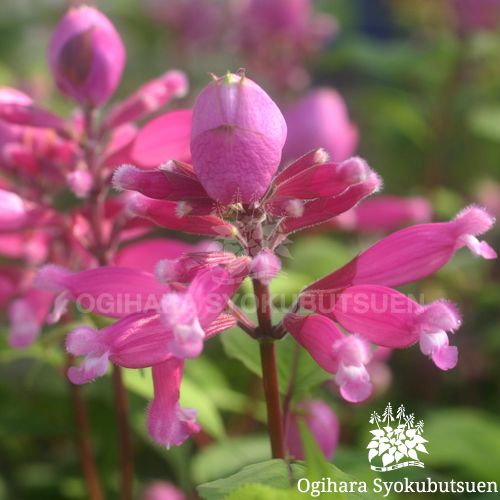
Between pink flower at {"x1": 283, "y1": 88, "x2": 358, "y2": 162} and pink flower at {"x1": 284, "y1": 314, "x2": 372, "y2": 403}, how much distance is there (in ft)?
2.77

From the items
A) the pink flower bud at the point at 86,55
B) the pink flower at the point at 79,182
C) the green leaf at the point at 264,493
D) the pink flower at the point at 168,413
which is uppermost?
the pink flower bud at the point at 86,55

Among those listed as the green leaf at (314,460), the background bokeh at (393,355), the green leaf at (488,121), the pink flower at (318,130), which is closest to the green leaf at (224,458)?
the background bokeh at (393,355)

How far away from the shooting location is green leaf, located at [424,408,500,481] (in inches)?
56.8

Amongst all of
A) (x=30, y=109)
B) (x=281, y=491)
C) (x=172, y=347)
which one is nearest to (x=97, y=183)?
(x=30, y=109)

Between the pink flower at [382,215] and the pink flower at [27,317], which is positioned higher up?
the pink flower at [382,215]

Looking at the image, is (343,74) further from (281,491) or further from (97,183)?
(281,491)

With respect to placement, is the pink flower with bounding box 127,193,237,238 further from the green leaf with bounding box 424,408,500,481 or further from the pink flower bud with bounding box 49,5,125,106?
the green leaf with bounding box 424,408,500,481

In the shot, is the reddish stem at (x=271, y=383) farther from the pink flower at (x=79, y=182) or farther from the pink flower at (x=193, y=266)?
the pink flower at (x=79, y=182)

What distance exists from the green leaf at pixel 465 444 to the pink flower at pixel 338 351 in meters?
0.75

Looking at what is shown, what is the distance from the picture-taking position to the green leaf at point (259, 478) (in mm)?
718

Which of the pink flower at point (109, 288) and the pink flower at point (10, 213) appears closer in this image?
the pink flower at point (109, 288)

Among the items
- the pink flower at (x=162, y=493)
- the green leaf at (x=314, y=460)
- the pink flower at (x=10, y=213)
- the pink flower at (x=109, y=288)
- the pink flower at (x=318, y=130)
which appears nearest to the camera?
the green leaf at (x=314, y=460)

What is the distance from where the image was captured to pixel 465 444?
4.99ft

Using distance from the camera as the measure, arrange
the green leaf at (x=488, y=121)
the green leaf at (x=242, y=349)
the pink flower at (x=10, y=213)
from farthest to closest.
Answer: the green leaf at (x=488, y=121), the pink flower at (x=10, y=213), the green leaf at (x=242, y=349)
